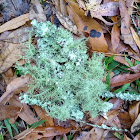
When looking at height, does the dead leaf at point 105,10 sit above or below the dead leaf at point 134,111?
above

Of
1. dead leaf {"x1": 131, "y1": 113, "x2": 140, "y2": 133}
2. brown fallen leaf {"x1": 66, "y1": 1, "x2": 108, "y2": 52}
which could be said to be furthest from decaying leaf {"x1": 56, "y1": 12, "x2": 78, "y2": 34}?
dead leaf {"x1": 131, "y1": 113, "x2": 140, "y2": 133}

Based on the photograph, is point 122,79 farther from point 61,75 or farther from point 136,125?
point 61,75

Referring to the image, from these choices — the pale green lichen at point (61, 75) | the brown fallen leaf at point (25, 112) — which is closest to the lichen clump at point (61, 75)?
the pale green lichen at point (61, 75)

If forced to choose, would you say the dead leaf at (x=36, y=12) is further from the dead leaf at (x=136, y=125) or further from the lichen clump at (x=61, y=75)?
the dead leaf at (x=136, y=125)

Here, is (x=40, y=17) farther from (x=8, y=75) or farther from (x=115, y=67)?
(x=115, y=67)

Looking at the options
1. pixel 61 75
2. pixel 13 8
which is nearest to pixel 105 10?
pixel 61 75
